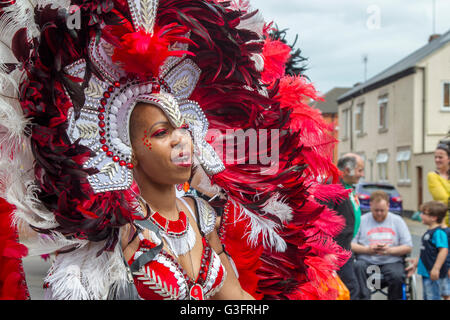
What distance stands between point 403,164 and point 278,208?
19.6m

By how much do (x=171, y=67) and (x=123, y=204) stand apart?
0.46 meters

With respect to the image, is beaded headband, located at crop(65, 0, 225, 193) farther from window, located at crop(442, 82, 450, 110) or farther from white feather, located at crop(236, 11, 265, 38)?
window, located at crop(442, 82, 450, 110)

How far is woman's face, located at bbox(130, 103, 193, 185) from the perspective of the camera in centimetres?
145

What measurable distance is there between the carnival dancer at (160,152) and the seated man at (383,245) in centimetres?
286

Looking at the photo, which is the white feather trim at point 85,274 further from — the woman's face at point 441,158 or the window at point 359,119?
the window at point 359,119

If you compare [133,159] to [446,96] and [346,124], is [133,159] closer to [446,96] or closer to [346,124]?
[446,96]

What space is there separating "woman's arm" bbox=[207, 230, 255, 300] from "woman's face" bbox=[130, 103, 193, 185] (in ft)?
1.13

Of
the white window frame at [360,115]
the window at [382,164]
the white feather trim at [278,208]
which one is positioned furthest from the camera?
the white window frame at [360,115]

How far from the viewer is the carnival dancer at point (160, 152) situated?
1.28 metres

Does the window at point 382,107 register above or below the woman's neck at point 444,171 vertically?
above

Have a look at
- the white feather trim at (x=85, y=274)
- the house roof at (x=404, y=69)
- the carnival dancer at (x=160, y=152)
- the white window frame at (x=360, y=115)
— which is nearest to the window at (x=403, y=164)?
the house roof at (x=404, y=69)

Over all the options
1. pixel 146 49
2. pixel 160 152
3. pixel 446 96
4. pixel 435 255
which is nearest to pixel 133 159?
pixel 160 152

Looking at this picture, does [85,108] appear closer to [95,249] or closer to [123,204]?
[123,204]

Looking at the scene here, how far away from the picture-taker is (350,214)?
13.3 ft
